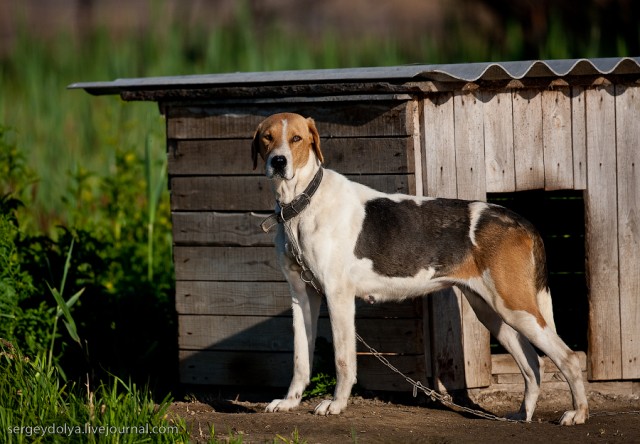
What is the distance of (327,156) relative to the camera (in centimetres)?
714

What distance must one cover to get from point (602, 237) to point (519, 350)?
46.5 inches

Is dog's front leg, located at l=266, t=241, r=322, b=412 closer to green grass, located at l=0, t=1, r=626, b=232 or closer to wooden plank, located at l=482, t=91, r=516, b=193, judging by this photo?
wooden plank, located at l=482, t=91, r=516, b=193

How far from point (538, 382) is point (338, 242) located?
1.63 metres

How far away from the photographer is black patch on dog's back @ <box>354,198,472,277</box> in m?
6.25

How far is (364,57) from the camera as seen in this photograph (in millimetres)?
13125

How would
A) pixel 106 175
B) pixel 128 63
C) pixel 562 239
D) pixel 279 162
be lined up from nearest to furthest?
pixel 279 162 → pixel 562 239 → pixel 106 175 → pixel 128 63

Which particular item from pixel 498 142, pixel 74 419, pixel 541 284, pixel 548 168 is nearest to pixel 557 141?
pixel 548 168

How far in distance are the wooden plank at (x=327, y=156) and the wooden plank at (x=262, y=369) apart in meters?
1.38

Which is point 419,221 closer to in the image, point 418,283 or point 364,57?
point 418,283

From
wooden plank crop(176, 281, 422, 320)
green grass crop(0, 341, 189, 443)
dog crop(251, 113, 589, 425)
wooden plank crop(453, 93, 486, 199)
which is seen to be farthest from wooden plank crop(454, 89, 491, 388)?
green grass crop(0, 341, 189, 443)

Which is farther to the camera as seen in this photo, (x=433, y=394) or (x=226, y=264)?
(x=226, y=264)

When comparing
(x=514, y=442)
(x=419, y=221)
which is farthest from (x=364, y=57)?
(x=514, y=442)

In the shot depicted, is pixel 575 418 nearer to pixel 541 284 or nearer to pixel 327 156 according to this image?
pixel 541 284

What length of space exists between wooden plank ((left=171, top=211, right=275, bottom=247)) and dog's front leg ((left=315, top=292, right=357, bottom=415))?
1.36 meters
